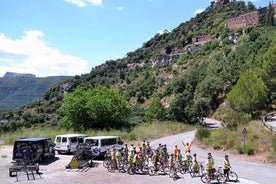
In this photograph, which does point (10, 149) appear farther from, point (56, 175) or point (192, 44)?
point (192, 44)

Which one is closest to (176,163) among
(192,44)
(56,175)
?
(56,175)

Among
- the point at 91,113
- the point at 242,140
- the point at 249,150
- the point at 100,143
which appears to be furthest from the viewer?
the point at 91,113

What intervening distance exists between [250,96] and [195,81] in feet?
188

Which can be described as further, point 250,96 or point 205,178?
point 250,96

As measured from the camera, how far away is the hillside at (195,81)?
196 ft

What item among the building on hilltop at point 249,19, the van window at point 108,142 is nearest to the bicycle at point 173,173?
the van window at point 108,142

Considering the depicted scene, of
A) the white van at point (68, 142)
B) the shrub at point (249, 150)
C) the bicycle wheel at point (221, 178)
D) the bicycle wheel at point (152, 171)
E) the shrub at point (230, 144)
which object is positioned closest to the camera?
the bicycle wheel at point (221, 178)

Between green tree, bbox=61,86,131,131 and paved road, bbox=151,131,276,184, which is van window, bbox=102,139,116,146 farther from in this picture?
green tree, bbox=61,86,131,131

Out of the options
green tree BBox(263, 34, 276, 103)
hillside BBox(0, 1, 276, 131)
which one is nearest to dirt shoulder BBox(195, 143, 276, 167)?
hillside BBox(0, 1, 276, 131)

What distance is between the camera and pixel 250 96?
5284cm

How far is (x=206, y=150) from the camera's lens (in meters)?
34.2

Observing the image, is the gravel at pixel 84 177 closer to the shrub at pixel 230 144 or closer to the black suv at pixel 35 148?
the black suv at pixel 35 148

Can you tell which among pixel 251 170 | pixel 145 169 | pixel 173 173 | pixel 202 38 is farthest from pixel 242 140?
pixel 202 38

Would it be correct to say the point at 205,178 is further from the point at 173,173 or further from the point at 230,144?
the point at 230,144
